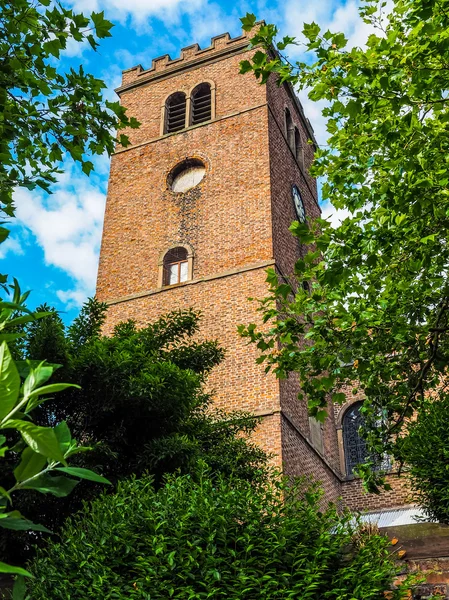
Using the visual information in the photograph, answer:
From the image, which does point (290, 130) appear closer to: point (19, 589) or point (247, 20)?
point (247, 20)

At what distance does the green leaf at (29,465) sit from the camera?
56.4 inches

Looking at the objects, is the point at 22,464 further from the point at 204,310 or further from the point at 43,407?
the point at 204,310

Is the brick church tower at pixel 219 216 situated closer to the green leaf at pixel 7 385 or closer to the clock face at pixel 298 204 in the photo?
the clock face at pixel 298 204

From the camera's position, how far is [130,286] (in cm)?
1905

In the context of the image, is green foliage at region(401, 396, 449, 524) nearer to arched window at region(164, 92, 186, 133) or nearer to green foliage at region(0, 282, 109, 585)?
green foliage at region(0, 282, 109, 585)

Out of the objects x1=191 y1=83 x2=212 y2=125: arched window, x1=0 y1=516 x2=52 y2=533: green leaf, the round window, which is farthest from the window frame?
Answer: x1=0 y1=516 x2=52 y2=533: green leaf

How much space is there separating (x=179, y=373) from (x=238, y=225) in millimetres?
9162

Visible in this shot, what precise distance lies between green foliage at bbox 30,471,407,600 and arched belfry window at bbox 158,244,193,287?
12392mm

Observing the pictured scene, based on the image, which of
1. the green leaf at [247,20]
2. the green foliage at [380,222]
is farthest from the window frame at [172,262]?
the green leaf at [247,20]

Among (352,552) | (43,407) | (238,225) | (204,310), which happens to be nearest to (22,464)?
(352,552)

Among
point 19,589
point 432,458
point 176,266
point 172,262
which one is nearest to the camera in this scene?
point 19,589

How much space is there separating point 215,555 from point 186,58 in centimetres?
2100

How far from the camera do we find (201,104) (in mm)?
22312

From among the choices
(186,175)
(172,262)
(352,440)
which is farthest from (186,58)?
(352,440)
